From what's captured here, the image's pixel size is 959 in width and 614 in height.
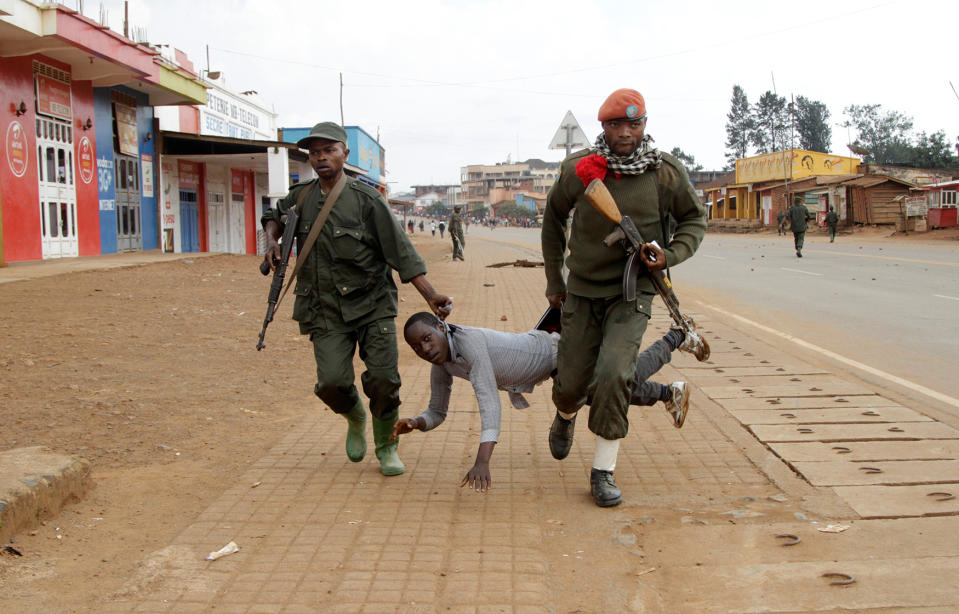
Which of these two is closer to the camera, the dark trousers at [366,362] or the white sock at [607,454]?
the white sock at [607,454]

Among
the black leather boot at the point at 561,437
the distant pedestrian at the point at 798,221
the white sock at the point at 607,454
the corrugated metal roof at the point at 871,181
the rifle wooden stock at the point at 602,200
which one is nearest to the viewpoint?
the rifle wooden stock at the point at 602,200

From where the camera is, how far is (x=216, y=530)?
3.56 metres

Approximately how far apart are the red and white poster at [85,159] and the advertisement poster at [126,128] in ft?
4.40

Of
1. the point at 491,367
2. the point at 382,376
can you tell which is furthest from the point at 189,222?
the point at 491,367

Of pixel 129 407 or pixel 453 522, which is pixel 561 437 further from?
pixel 129 407

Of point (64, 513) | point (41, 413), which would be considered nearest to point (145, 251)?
point (41, 413)

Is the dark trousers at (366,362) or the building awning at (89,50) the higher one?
the building awning at (89,50)

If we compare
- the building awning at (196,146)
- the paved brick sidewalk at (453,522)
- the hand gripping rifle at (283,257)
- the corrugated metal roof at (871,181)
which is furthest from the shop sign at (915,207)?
the hand gripping rifle at (283,257)

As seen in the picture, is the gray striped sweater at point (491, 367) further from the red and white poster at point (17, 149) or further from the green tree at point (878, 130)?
the green tree at point (878, 130)

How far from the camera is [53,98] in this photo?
1672cm

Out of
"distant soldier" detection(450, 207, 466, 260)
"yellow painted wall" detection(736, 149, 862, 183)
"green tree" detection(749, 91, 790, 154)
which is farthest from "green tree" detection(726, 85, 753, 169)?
"distant soldier" detection(450, 207, 466, 260)

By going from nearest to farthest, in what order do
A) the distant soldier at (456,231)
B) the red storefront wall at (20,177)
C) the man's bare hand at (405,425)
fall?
1. the man's bare hand at (405,425)
2. the red storefront wall at (20,177)
3. the distant soldier at (456,231)

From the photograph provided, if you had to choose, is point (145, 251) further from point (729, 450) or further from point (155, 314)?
point (729, 450)

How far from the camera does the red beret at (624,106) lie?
3770 millimetres
